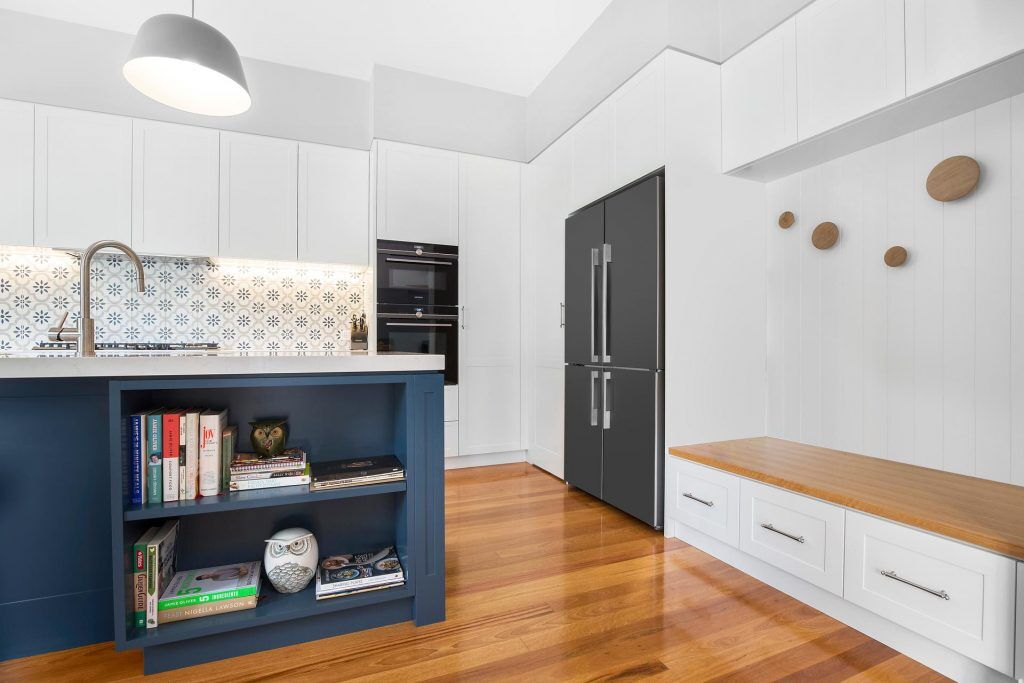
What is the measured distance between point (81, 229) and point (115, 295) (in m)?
0.48

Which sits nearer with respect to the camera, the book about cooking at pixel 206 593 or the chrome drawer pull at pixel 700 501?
the book about cooking at pixel 206 593

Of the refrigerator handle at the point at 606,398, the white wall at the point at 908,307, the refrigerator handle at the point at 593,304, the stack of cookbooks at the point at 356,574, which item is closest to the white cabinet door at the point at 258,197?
the refrigerator handle at the point at 593,304

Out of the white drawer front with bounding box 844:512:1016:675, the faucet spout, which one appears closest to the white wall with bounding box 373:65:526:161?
the faucet spout

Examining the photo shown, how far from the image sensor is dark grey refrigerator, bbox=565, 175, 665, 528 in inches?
99.7

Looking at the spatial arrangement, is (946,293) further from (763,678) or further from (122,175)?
(122,175)

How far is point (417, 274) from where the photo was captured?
12.3 feet

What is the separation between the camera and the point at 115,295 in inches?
133

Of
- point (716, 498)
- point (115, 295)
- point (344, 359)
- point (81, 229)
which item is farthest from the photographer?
point (115, 295)

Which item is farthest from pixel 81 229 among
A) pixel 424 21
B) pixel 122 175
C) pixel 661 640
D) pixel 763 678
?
pixel 763 678

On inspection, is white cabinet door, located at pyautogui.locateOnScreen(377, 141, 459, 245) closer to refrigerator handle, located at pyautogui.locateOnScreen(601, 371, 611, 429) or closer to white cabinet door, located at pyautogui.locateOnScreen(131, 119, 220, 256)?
white cabinet door, located at pyautogui.locateOnScreen(131, 119, 220, 256)

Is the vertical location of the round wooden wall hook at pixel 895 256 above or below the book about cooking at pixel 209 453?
above

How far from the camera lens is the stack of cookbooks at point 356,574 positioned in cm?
161

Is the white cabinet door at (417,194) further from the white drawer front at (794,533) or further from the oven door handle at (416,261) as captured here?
the white drawer front at (794,533)

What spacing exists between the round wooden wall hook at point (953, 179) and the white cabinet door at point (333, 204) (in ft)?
11.1
